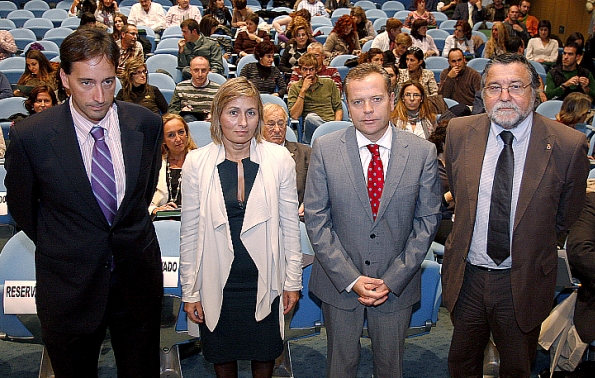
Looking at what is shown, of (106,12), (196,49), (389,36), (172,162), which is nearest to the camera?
(172,162)

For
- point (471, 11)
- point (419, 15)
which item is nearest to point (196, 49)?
point (419, 15)

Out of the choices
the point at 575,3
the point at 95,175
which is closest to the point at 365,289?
the point at 95,175

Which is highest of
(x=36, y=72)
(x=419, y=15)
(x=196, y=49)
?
(x=419, y=15)

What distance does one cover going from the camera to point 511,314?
7.71 feet

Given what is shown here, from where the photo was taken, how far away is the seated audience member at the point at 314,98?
571 centimetres

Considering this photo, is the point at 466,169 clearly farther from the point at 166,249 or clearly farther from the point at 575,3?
the point at 575,3

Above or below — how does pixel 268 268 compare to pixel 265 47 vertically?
below

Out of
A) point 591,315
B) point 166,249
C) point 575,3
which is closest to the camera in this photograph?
point 591,315

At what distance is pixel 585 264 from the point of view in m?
2.61

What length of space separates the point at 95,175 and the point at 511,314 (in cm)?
153

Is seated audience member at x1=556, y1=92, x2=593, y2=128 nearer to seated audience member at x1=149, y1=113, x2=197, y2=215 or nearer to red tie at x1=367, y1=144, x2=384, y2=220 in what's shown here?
seated audience member at x1=149, y1=113, x2=197, y2=215

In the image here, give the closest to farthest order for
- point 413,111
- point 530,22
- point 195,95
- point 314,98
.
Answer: point 413,111 < point 195,95 < point 314,98 < point 530,22

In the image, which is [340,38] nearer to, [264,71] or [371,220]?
[264,71]

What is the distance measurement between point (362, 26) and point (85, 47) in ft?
25.0
